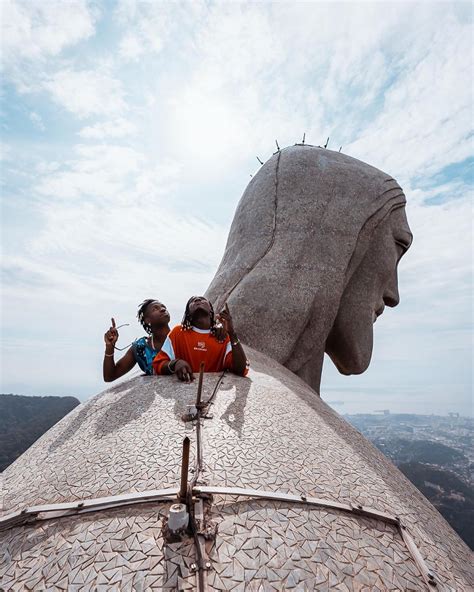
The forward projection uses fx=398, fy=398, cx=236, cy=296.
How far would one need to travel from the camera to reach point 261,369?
4.66 meters

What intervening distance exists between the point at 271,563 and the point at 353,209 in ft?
20.7

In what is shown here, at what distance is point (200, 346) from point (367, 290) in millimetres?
4371

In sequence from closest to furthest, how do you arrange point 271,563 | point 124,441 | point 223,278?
point 271,563
point 124,441
point 223,278

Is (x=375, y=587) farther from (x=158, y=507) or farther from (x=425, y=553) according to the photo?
(x=158, y=507)

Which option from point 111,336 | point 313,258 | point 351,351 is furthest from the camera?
point 351,351

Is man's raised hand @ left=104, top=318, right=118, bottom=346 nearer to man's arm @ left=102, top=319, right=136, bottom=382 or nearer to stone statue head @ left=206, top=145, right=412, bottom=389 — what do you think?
man's arm @ left=102, top=319, right=136, bottom=382

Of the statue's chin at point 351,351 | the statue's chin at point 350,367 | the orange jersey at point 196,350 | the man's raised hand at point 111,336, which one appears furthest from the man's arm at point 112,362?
the statue's chin at point 350,367

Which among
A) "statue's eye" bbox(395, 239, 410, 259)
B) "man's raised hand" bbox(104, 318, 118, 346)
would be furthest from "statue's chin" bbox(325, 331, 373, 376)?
"man's raised hand" bbox(104, 318, 118, 346)

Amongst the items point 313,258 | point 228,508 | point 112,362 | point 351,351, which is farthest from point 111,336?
point 351,351

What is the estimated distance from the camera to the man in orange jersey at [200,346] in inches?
155

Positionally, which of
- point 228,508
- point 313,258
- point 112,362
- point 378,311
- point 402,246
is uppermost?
point 402,246

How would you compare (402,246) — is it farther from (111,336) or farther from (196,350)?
(111,336)

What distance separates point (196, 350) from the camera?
4.11 metres

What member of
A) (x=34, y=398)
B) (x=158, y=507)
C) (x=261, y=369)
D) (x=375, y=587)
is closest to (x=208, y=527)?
(x=158, y=507)
